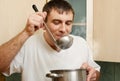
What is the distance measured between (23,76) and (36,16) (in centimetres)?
37

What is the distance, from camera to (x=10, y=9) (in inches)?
53.1

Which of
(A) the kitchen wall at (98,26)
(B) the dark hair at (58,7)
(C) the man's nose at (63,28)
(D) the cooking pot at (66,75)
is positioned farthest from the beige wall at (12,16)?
(D) the cooking pot at (66,75)

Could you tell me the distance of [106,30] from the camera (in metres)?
1.59

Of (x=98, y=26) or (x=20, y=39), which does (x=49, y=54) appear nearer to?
(x=20, y=39)

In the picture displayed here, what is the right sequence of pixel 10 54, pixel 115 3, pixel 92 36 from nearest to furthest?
pixel 10 54, pixel 115 3, pixel 92 36

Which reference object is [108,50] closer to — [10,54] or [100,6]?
[100,6]

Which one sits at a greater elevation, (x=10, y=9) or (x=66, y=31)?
(x=10, y=9)

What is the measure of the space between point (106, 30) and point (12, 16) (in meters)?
0.54

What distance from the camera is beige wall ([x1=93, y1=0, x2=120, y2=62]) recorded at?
153 cm

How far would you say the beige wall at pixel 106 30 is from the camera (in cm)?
153

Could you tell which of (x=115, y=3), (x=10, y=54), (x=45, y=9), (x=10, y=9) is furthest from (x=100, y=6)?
(x=10, y=54)

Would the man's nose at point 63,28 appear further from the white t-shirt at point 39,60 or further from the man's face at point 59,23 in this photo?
the white t-shirt at point 39,60

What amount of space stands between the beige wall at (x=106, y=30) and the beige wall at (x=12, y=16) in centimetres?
41

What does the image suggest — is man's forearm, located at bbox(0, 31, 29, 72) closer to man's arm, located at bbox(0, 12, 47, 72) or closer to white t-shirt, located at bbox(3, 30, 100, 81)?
man's arm, located at bbox(0, 12, 47, 72)
